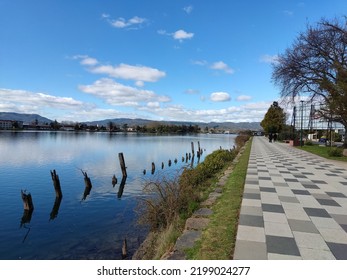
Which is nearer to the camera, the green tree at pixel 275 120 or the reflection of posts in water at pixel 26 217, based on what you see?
the reflection of posts in water at pixel 26 217

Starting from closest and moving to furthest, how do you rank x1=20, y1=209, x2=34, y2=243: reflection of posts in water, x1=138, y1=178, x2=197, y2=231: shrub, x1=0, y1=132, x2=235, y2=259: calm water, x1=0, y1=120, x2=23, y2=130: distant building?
x1=138, y1=178, x2=197, y2=231: shrub → x1=0, y1=132, x2=235, y2=259: calm water → x1=20, y1=209, x2=34, y2=243: reflection of posts in water → x1=0, y1=120, x2=23, y2=130: distant building

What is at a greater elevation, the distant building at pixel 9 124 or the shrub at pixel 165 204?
the distant building at pixel 9 124

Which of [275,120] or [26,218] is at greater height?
[275,120]

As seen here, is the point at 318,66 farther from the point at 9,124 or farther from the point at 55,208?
the point at 9,124

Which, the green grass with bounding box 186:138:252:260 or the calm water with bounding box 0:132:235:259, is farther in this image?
the calm water with bounding box 0:132:235:259

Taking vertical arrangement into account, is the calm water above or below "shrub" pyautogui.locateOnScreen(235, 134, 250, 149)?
below

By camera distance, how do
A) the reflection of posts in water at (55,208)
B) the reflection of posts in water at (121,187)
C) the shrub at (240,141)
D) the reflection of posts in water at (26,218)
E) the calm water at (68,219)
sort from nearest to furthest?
the calm water at (68,219) < the reflection of posts in water at (26,218) < the reflection of posts in water at (55,208) < the reflection of posts in water at (121,187) < the shrub at (240,141)

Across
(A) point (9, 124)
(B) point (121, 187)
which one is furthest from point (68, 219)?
(A) point (9, 124)

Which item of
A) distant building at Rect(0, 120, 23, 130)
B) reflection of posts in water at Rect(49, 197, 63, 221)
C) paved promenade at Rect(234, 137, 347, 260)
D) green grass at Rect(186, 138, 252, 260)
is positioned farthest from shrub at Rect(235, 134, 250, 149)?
distant building at Rect(0, 120, 23, 130)

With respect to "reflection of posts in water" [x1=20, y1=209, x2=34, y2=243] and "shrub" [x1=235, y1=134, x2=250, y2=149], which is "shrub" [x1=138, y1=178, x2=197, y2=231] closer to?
"reflection of posts in water" [x1=20, y1=209, x2=34, y2=243]

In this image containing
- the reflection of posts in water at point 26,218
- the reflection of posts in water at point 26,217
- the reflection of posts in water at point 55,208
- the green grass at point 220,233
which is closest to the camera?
the green grass at point 220,233

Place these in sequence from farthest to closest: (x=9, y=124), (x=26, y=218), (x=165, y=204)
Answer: (x=9, y=124)
(x=26, y=218)
(x=165, y=204)

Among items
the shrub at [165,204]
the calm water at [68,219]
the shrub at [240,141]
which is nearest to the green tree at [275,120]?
the shrub at [240,141]

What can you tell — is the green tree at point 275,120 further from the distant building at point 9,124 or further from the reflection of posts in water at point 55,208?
the distant building at point 9,124
